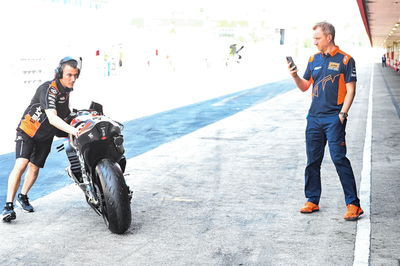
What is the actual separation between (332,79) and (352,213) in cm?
130

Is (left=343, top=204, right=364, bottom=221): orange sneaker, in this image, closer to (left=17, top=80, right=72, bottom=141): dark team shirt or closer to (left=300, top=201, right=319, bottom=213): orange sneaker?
(left=300, top=201, right=319, bottom=213): orange sneaker

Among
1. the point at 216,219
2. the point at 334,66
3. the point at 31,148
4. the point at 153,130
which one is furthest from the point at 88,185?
the point at 153,130

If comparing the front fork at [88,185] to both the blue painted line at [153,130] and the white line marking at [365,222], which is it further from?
the white line marking at [365,222]

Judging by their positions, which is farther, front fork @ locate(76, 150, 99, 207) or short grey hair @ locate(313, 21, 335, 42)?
short grey hair @ locate(313, 21, 335, 42)

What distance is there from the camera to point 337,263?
4832 millimetres

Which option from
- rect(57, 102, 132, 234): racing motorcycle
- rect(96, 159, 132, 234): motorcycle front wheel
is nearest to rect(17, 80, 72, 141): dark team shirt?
rect(57, 102, 132, 234): racing motorcycle

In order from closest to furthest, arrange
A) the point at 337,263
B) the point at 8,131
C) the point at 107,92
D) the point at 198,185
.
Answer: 1. the point at 337,263
2. the point at 198,185
3. the point at 8,131
4. the point at 107,92

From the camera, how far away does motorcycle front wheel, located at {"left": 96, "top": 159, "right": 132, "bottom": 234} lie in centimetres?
545

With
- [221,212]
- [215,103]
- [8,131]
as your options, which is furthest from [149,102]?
[221,212]

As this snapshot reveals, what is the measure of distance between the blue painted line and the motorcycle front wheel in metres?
1.93

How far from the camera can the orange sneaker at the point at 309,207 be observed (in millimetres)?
6348

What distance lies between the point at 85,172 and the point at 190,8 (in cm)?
15205

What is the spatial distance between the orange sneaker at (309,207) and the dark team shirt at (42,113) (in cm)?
258

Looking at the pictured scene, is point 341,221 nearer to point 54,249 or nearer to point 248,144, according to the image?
point 54,249
